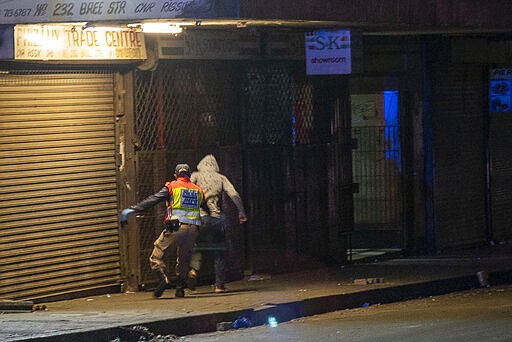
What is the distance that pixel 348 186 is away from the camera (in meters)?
20.1

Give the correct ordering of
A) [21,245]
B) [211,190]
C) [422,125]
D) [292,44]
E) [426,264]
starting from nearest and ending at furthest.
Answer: [21,245], [211,190], [292,44], [426,264], [422,125]

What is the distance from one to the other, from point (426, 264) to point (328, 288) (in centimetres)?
340

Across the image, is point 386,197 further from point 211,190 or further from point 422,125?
point 211,190

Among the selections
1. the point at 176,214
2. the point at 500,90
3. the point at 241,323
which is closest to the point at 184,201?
the point at 176,214

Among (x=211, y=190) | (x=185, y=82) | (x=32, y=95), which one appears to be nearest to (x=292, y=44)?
(x=185, y=82)

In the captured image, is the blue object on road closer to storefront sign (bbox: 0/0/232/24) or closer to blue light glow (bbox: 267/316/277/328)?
blue light glow (bbox: 267/316/277/328)

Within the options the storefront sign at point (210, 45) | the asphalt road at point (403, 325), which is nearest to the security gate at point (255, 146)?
the storefront sign at point (210, 45)

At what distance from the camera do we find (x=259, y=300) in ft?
51.8

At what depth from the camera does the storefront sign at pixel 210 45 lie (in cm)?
1689

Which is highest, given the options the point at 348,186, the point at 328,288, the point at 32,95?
the point at 32,95

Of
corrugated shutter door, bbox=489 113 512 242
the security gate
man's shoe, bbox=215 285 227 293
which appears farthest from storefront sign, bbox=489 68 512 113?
man's shoe, bbox=215 285 227 293

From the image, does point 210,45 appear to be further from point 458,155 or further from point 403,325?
point 458,155

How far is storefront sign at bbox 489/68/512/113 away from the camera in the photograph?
22.5m

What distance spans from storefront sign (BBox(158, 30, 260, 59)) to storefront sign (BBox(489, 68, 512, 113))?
6.11m
